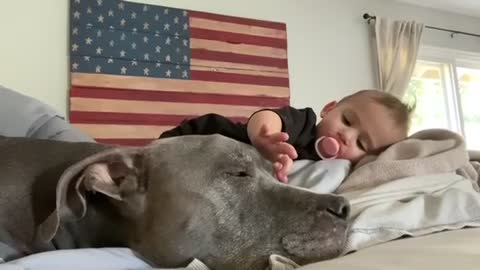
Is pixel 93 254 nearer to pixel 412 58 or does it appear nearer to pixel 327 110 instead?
pixel 327 110

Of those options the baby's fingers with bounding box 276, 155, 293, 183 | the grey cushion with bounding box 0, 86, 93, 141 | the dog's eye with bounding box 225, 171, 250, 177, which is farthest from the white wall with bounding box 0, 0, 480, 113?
the dog's eye with bounding box 225, 171, 250, 177

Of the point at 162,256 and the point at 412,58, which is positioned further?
the point at 412,58

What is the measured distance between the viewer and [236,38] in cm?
422

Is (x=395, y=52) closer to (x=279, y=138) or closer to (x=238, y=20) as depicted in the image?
(x=238, y=20)

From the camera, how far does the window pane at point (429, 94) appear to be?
17.2ft

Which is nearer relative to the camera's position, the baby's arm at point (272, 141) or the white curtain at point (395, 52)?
the baby's arm at point (272, 141)

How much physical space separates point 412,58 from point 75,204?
4.31m

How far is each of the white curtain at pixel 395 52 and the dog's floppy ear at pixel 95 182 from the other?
3.95m

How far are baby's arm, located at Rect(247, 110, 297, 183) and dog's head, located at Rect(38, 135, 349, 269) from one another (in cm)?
16

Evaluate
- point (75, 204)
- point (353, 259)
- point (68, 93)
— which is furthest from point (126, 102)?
point (353, 259)

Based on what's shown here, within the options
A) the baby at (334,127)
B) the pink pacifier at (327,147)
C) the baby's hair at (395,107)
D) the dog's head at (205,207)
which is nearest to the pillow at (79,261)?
the dog's head at (205,207)

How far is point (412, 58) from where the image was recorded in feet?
16.3

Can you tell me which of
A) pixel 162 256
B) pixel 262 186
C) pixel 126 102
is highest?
pixel 126 102

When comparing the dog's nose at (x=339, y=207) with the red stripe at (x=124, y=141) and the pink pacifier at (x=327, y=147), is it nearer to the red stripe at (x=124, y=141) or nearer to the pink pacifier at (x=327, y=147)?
the pink pacifier at (x=327, y=147)
